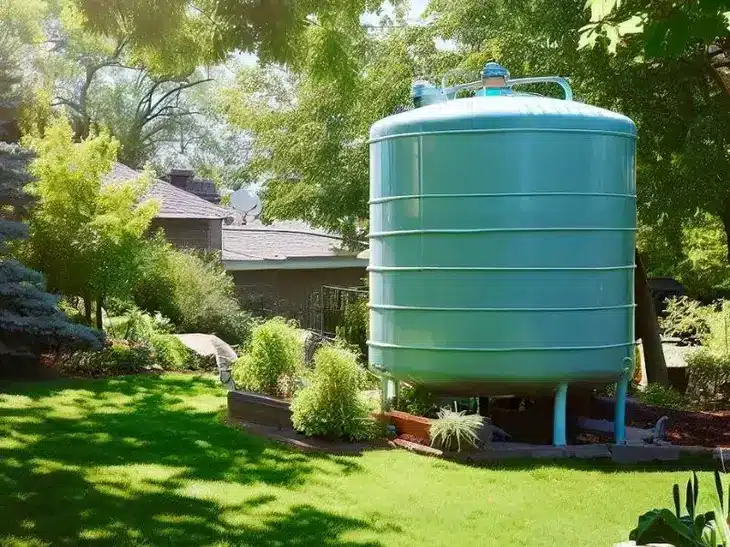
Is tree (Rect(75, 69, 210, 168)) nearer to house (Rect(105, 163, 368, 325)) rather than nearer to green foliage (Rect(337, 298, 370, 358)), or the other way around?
house (Rect(105, 163, 368, 325))

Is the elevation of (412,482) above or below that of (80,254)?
below

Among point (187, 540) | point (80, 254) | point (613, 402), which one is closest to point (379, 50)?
point (80, 254)

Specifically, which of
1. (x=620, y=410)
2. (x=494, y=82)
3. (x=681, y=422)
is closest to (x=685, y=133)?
(x=494, y=82)

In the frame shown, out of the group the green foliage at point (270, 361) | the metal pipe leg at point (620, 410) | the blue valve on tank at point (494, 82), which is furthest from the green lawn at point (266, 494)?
the blue valve on tank at point (494, 82)

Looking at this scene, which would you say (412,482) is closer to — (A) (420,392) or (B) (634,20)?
(A) (420,392)

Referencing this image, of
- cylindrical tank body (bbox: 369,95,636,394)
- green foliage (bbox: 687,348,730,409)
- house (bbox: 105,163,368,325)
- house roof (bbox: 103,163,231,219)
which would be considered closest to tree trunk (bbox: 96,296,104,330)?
house (bbox: 105,163,368,325)

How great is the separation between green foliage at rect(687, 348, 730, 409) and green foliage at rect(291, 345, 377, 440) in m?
6.40

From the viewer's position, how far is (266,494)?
7668 mm

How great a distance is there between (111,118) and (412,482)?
143 ft

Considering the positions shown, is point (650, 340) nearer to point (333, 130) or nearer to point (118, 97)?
point (333, 130)

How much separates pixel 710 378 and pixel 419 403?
5851mm

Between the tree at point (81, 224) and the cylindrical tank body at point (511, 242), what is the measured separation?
7.86m

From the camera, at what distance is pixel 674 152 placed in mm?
14219

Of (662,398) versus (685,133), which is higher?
(685,133)
